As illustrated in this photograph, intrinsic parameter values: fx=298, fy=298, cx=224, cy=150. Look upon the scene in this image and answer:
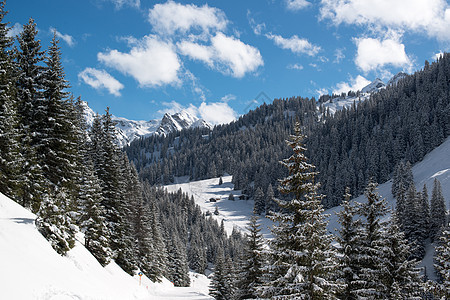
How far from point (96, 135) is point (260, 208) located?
114m

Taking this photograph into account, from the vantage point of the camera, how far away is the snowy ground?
131 m

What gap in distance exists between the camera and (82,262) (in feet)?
66.1

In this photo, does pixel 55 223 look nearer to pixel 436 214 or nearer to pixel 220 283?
pixel 220 283

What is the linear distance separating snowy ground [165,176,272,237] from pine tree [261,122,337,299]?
10114cm

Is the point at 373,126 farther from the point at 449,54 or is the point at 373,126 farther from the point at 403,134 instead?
the point at 449,54

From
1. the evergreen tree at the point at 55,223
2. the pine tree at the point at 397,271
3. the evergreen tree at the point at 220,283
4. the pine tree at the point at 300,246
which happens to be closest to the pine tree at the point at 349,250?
the pine tree at the point at 397,271

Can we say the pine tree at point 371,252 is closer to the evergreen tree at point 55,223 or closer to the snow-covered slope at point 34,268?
the snow-covered slope at point 34,268

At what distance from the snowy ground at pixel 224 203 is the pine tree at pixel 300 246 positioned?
101 meters

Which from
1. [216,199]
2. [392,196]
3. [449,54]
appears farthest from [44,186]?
[449,54]

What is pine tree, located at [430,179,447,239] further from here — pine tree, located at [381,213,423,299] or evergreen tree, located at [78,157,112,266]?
evergreen tree, located at [78,157,112,266]

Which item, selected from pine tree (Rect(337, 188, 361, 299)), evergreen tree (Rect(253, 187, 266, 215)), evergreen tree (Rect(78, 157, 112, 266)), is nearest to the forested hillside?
evergreen tree (Rect(253, 187, 266, 215))

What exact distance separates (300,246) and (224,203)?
14435cm

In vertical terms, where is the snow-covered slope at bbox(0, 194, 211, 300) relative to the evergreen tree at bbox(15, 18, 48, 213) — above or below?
below

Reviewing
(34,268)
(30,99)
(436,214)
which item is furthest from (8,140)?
(436,214)
